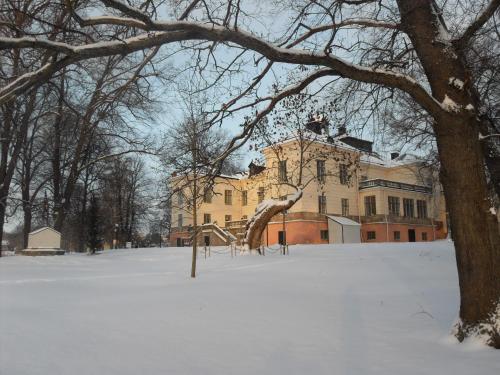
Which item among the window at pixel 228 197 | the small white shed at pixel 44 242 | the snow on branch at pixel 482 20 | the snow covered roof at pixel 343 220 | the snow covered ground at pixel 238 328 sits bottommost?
the snow covered ground at pixel 238 328

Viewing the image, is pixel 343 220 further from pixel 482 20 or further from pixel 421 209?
pixel 482 20

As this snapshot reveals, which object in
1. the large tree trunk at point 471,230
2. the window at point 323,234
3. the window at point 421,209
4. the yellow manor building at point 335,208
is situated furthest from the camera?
the window at point 421,209

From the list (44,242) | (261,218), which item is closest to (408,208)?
(261,218)

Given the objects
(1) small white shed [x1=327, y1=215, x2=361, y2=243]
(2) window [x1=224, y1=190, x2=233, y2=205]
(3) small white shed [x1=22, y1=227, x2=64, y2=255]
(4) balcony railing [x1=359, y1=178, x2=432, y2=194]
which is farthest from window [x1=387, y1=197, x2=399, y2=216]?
(3) small white shed [x1=22, y1=227, x2=64, y2=255]

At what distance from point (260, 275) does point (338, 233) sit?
102 feet

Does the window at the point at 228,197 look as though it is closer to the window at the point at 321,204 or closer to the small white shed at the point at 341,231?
the window at the point at 321,204

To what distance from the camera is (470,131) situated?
5.96 metres

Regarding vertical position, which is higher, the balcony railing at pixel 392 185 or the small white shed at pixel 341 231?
the balcony railing at pixel 392 185

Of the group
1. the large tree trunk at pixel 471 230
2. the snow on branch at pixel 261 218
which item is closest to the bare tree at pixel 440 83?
the large tree trunk at pixel 471 230

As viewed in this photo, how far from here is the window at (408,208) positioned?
51250 millimetres

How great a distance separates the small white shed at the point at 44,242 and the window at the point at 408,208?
3746cm

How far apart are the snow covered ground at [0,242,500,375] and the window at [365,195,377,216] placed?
36220mm

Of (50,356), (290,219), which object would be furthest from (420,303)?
(290,219)

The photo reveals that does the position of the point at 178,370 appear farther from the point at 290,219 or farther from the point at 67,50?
the point at 290,219
